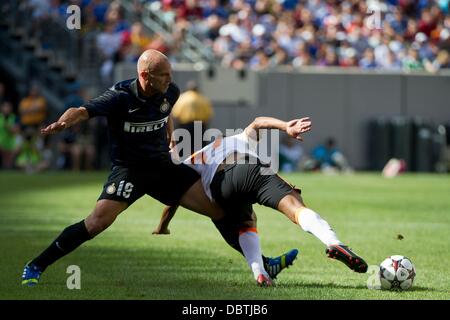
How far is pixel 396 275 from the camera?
8.94 metres

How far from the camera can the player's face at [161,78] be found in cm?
900

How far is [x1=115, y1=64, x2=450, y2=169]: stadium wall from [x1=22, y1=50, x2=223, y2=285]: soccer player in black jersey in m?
22.3

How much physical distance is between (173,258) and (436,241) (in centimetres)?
354

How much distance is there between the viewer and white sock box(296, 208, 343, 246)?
844 centimetres

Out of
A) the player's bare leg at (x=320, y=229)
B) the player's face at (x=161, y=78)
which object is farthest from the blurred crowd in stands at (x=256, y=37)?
the player's bare leg at (x=320, y=229)

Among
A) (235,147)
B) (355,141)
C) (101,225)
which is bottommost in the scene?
(355,141)

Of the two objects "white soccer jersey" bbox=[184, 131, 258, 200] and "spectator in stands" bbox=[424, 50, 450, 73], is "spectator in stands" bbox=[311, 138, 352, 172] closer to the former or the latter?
"spectator in stands" bbox=[424, 50, 450, 73]

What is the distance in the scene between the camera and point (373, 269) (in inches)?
368

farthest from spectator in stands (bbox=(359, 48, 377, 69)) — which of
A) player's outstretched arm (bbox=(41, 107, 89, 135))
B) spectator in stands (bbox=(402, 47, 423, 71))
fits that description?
player's outstretched arm (bbox=(41, 107, 89, 135))
